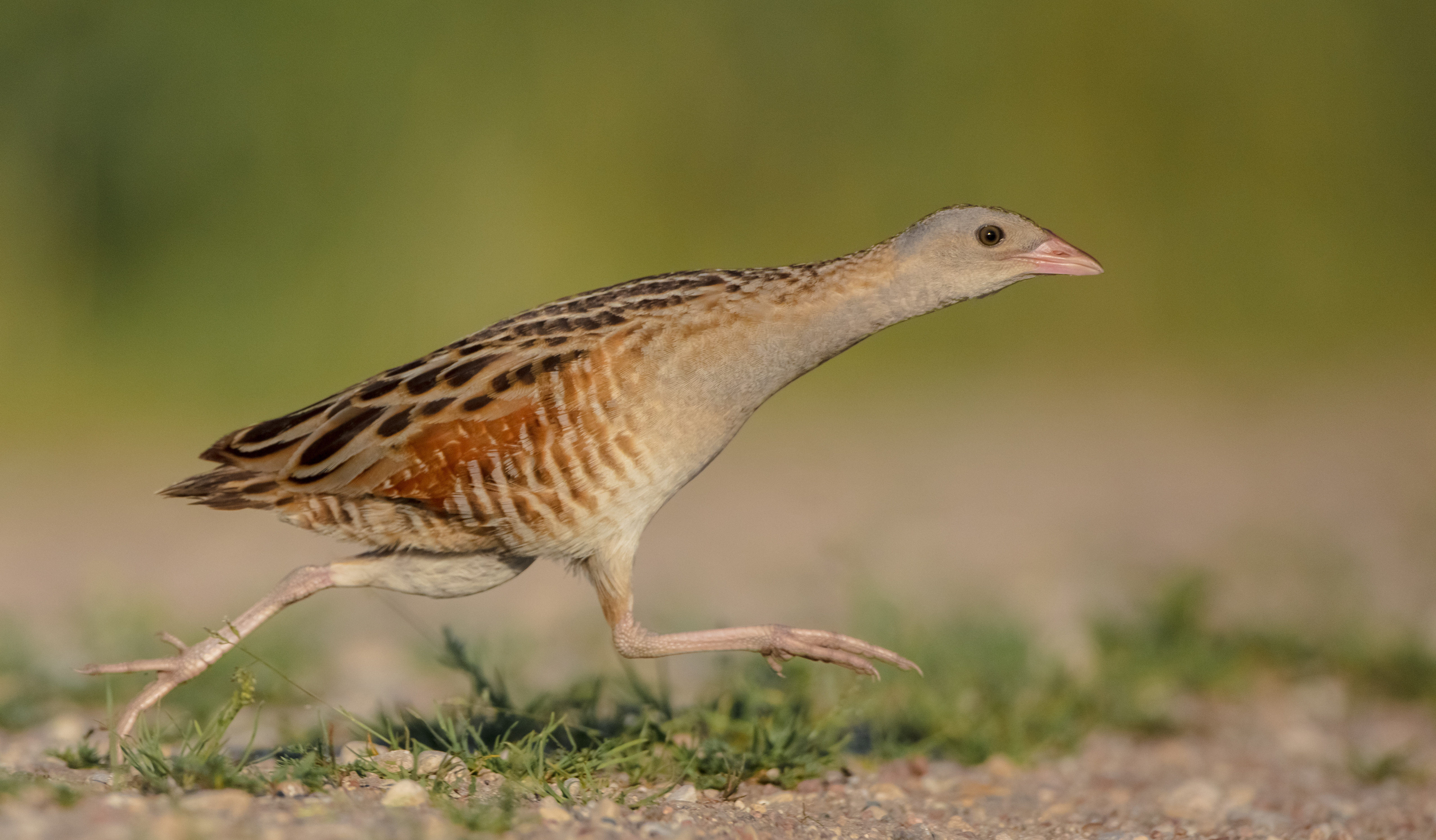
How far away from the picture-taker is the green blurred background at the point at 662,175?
10.6 metres

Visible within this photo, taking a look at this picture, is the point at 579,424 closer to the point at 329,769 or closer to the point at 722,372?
the point at 722,372

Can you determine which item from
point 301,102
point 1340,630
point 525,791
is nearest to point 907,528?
point 1340,630

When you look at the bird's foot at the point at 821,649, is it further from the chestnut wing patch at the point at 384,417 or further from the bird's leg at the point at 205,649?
the bird's leg at the point at 205,649

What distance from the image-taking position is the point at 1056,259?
407cm

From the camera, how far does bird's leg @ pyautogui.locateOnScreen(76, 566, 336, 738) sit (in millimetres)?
3912

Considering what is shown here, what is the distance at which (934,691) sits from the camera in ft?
16.8

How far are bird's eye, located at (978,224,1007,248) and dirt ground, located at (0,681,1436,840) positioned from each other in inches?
59.5

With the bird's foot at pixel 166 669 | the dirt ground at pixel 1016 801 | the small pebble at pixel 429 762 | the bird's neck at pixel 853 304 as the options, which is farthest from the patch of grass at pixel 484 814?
the bird's neck at pixel 853 304

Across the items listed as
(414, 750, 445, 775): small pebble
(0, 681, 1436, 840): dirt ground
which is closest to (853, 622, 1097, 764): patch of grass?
(0, 681, 1436, 840): dirt ground

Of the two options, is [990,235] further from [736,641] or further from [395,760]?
[395,760]

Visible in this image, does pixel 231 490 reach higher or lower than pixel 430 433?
lower

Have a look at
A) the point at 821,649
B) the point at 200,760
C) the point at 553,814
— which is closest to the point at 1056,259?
the point at 821,649

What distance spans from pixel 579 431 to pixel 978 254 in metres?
1.15

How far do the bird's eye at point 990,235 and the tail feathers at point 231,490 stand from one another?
6.49ft
